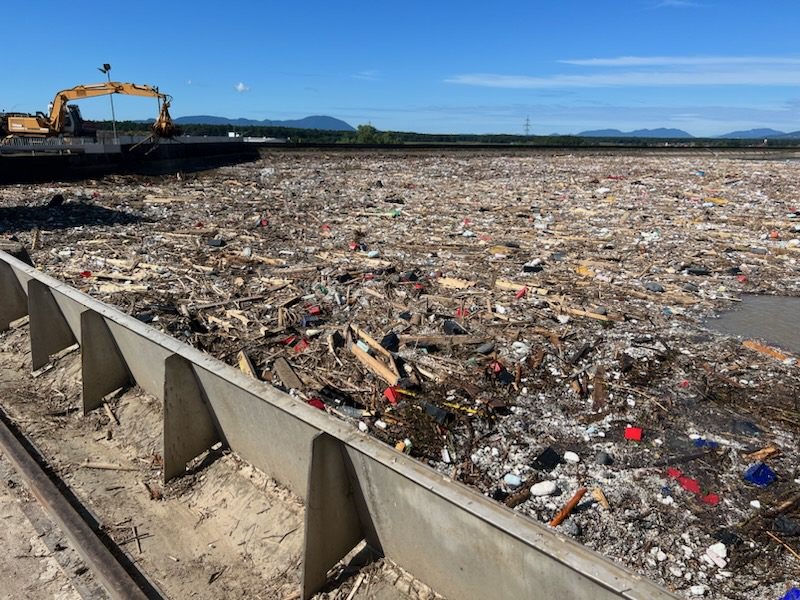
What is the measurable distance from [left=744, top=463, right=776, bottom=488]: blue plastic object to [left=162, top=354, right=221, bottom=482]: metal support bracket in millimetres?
3718

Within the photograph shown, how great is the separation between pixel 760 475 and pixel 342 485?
114 inches

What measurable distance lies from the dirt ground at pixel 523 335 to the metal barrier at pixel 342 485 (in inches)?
12.7

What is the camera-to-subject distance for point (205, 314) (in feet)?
22.9

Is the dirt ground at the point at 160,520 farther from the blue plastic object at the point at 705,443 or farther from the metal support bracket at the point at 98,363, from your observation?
the blue plastic object at the point at 705,443

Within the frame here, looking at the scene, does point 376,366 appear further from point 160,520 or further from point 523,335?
point 160,520

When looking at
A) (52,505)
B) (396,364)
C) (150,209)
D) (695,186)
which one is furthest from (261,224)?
(695,186)

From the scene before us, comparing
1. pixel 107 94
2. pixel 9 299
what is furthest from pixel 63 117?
pixel 9 299

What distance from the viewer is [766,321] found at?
7047 millimetres

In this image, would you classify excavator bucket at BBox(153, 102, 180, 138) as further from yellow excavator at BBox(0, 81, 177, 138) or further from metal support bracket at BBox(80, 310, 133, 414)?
metal support bracket at BBox(80, 310, 133, 414)

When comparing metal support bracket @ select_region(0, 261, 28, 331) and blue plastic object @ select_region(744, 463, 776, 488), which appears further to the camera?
metal support bracket @ select_region(0, 261, 28, 331)

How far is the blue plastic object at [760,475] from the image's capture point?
3930mm

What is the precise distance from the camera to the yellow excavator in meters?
21.9

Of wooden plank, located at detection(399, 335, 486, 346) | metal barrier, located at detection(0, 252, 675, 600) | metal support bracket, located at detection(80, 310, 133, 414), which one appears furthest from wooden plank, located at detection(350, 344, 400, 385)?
metal support bracket, located at detection(80, 310, 133, 414)

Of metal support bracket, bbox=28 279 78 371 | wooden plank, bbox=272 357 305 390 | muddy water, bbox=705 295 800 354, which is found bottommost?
wooden plank, bbox=272 357 305 390
